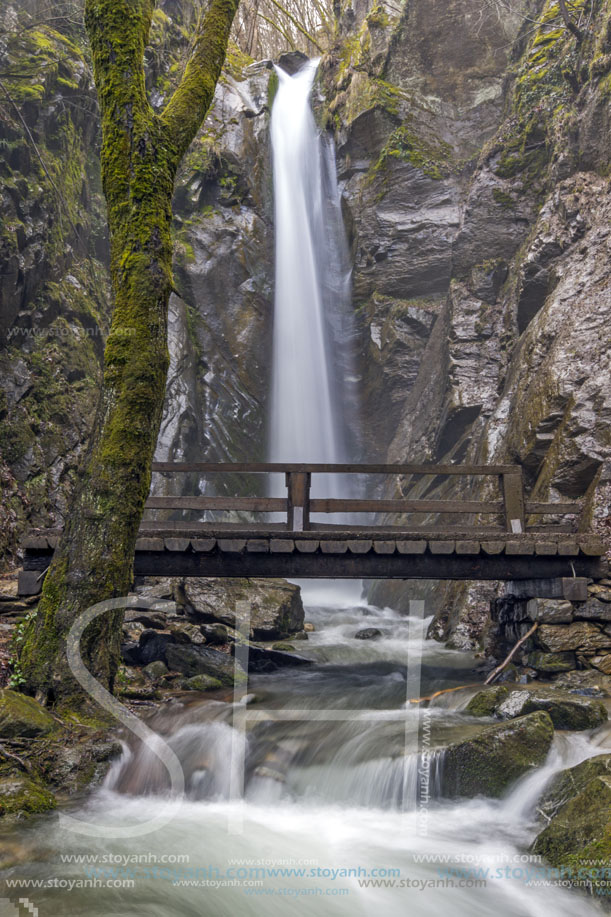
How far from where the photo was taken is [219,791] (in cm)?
482

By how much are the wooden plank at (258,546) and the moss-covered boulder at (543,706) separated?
263cm

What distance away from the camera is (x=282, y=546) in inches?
270

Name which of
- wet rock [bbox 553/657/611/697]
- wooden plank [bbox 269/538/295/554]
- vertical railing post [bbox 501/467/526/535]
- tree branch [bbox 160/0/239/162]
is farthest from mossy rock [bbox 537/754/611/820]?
tree branch [bbox 160/0/239/162]

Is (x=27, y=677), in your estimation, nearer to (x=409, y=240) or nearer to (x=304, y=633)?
(x=304, y=633)

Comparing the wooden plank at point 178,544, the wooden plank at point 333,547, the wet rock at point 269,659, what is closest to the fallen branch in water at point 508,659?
the wooden plank at point 333,547

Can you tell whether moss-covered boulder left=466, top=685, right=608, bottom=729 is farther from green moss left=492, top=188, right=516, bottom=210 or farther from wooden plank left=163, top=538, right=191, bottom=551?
green moss left=492, top=188, right=516, bottom=210

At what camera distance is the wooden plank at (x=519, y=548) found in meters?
6.78

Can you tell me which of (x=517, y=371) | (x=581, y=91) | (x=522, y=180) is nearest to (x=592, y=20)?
(x=581, y=91)

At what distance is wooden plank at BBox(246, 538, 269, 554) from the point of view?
271 inches

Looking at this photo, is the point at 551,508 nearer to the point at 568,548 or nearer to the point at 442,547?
the point at 568,548

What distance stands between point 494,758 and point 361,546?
2838 millimetres

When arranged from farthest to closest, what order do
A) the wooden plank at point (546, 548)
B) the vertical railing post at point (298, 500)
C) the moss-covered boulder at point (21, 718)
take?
the vertical railing post at point (298, 500) < the wooden plank at point (546, 548) < the moss-covered boulder at point (21, 718)

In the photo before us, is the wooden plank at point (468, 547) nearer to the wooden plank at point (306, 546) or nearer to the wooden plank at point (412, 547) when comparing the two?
the wooden plank at point (412, 547)

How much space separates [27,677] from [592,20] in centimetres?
1499
